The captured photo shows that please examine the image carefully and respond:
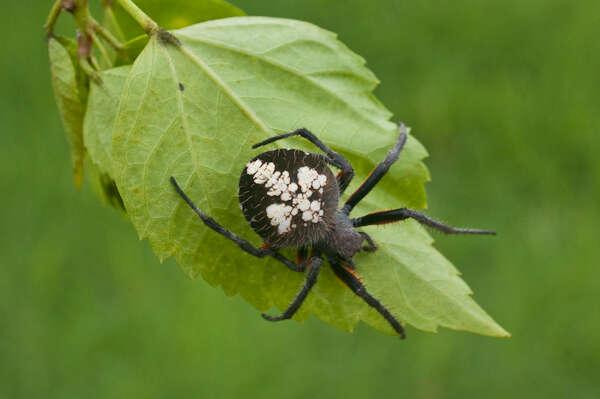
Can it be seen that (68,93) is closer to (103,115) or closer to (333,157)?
(103,115)

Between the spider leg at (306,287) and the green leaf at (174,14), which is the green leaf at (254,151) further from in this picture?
the green leaf at (174,14)

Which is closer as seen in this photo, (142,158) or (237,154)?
(142,158)

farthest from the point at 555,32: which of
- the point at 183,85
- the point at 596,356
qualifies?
the point at 183,85

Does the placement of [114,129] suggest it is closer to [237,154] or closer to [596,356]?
[237,154]

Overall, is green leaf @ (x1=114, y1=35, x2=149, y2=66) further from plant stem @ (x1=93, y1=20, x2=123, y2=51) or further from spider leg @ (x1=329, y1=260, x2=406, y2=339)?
spider leg @ (x1=329, y1=260, x2=406, y2=339)

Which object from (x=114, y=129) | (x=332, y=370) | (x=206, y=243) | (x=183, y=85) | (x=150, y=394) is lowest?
(x=150, y=394)

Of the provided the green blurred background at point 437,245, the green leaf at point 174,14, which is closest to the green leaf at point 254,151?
the green leaf at point 174,14

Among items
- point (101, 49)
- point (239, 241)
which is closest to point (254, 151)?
point (239, 241)

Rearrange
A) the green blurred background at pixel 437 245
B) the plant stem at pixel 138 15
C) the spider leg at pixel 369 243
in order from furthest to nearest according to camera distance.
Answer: the green blurred background at pixel 437 245 → the spider leg at pixel 369 243 → the plant stem at pixel 138 15
